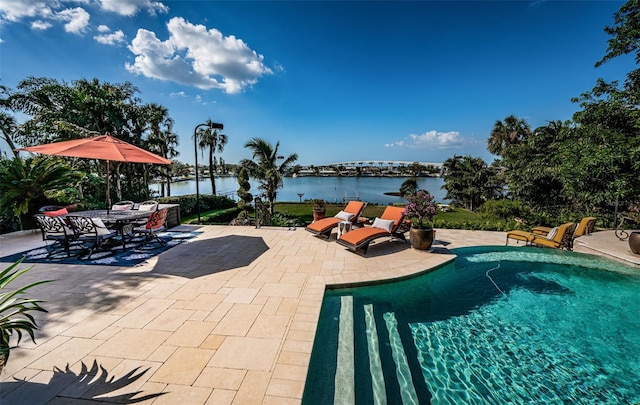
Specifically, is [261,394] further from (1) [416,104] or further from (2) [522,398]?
(1) [416,104]

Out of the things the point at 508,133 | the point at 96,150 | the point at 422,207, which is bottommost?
the point at 422,207

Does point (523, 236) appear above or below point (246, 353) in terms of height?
above

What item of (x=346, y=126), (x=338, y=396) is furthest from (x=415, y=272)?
(x=346, y=126)

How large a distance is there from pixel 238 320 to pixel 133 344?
1122 mm

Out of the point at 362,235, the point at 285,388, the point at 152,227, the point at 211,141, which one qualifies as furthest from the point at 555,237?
the point at 211,141

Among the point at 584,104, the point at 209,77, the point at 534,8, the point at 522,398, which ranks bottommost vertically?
the point at 522,398

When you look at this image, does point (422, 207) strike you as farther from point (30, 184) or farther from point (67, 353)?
point (30, 184)

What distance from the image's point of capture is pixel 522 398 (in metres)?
2.39

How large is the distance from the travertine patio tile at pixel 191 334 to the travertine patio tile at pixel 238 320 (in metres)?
0.12

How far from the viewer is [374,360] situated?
2.83 meters

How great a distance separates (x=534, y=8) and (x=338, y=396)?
43.9 ft

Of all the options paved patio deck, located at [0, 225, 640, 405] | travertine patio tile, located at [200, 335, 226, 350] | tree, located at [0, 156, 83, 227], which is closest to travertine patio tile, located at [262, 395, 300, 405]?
paved patio deck, located at [0, 225, 640, 405]

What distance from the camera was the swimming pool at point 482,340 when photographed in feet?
8.10

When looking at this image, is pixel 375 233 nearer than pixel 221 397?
No
